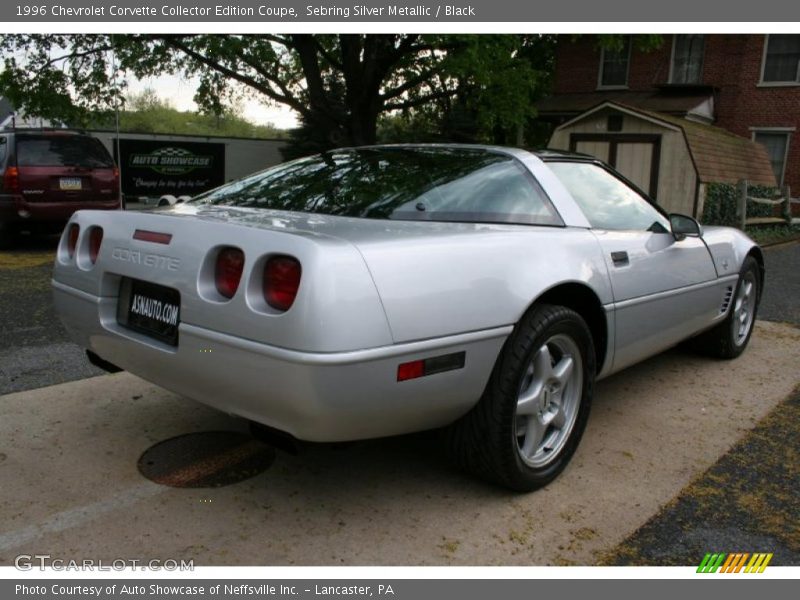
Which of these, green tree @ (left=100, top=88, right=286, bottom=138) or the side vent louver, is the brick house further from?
green tree @ (left=100, top=88, right=286, bottom=138)

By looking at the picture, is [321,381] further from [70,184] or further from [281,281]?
[70,184]

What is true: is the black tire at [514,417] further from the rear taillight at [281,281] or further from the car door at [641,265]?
the rear taillight at [281,281]

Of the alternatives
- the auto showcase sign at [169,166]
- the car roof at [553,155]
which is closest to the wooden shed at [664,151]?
the auto showcase sign at [169,166]

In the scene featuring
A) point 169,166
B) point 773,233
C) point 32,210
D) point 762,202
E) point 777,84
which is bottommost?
point 773,233

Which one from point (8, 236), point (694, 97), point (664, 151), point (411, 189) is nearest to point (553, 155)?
point (411, 189)

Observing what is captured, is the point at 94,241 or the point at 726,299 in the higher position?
the point at 94,241

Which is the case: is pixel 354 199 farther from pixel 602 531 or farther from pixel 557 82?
pixel 557 82

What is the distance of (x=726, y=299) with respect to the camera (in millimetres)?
4543

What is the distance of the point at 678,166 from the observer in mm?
14578

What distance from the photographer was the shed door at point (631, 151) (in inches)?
593

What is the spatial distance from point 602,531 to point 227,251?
168cm

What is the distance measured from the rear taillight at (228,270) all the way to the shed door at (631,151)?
13.3 metres

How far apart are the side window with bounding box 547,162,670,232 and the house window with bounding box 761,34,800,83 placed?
1818cm

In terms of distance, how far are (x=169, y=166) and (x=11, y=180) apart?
8792 mm
